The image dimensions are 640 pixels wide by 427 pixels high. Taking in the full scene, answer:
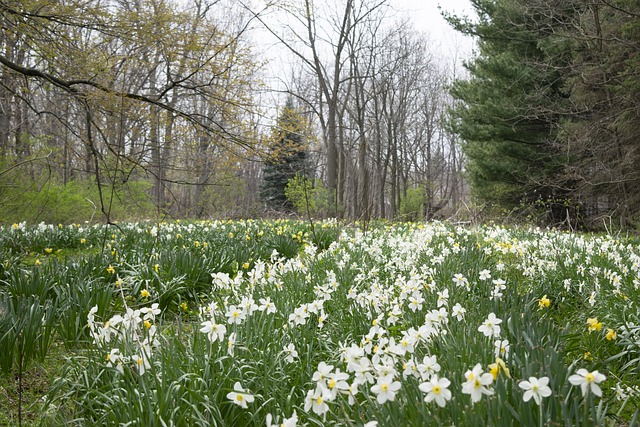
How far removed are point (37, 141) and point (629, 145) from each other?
43.2ft

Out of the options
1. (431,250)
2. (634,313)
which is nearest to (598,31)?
(431,250)

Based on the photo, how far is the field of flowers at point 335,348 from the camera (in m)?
1.40

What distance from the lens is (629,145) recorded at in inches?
408

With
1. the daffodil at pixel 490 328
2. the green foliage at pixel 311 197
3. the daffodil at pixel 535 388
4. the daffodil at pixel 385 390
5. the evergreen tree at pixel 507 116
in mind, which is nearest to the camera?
the daffodil at pixel 535 388

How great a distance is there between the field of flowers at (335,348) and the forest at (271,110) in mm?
944

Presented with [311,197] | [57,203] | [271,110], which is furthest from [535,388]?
[311,197]

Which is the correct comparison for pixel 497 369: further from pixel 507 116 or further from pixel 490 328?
pixel 507 116

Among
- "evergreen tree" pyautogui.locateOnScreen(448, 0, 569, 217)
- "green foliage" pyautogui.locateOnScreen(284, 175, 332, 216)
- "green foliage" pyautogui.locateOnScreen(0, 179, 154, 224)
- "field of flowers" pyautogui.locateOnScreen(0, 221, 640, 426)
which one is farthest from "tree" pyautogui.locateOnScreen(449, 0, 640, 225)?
"green foliage" pyautogui.locateOnScreen(0, 179, 154, 224)

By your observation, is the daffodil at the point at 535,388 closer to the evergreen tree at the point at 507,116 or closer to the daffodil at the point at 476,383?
the daffodil at the point at 476,383

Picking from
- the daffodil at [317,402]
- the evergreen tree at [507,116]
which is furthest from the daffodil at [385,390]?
the evergreen tree at [507,116]

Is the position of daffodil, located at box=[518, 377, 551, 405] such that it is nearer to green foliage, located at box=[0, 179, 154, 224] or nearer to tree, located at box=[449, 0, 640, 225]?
green foliage, located at box=[0, 179, 154, 224]

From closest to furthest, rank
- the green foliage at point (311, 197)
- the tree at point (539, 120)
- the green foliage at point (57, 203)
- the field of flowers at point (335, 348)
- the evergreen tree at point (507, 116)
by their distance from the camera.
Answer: the field of flowers at point (335, 348) < the green foliage at point (57, 203) < the tree at point (539, 120) < the evergreen tree at point (507, 116) < the green foliage at point (311, 197)

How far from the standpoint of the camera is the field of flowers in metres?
1.40

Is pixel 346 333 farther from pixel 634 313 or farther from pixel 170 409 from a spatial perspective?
pixel 634 313
